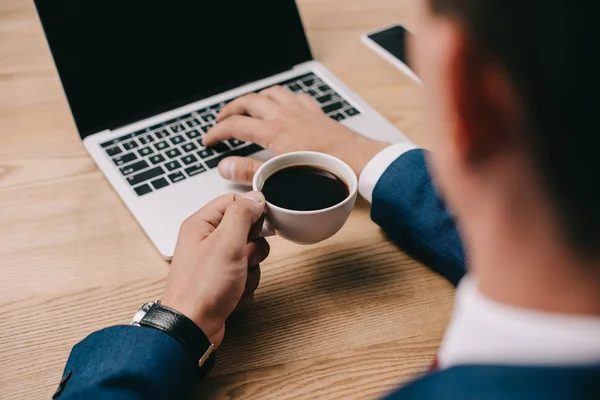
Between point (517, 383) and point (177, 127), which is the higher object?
point (517, 383)

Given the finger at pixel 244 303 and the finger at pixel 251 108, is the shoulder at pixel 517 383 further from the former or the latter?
the finger at pixel 251 108

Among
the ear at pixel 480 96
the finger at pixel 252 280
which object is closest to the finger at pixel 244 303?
the finger at pixel 252 280

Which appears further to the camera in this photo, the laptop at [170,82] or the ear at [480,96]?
the laptop at [170,82]

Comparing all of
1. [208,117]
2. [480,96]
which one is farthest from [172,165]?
[480,96]

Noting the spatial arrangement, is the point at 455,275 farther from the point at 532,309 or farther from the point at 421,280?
the point at 532,309

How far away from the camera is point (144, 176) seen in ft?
3.14

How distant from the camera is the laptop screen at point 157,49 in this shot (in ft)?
3.24

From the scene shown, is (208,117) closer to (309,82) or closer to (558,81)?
(309,82)

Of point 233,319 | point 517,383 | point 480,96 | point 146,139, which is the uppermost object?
point 480,96

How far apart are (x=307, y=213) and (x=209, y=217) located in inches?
4.7

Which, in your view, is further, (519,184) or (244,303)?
(244,303)

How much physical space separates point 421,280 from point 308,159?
0.68ft

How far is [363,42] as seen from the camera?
4.21 ft

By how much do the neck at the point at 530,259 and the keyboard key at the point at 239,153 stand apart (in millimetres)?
572
